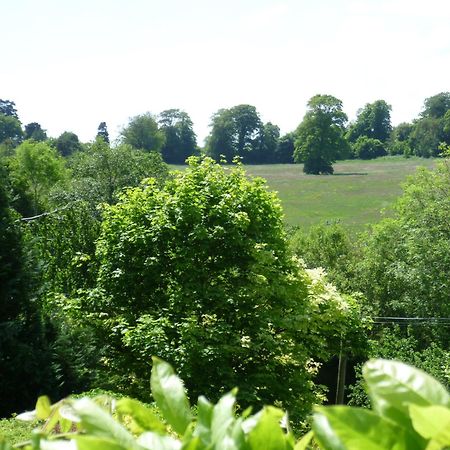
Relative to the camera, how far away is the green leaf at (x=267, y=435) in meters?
0.77

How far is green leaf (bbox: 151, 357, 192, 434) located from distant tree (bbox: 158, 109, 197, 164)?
7460 centimetres

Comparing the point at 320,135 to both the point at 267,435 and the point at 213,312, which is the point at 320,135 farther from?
the point at 267,435

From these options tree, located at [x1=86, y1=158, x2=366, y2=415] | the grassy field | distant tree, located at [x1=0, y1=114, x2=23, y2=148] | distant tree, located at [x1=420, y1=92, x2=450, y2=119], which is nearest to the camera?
tree, located at [x1=86, y1=158, x2=366, y2=415]

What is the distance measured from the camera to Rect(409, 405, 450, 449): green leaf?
640 mm

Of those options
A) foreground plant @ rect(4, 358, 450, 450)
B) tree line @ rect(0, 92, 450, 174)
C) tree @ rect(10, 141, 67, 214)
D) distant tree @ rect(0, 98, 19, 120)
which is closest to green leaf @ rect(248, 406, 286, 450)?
foreground plant @ rect(4, 358, 450, 450)

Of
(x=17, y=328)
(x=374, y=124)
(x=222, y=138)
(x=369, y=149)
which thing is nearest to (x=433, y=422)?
(x=17, y=328)

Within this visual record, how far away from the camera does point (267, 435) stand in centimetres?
77

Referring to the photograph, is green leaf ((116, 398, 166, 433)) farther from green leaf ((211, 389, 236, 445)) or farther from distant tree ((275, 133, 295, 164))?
distant tree ((275, 133, 295, 164))

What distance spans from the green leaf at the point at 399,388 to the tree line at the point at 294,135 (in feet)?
187

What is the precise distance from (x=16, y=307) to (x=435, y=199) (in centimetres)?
1752

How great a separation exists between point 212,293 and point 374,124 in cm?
7340

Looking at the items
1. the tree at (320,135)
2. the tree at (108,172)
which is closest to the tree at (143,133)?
the tree at (320,135)

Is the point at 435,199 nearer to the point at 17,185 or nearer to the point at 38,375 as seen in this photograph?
the point at 38,375

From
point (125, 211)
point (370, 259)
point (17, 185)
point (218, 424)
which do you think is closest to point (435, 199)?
point (370, 259)
